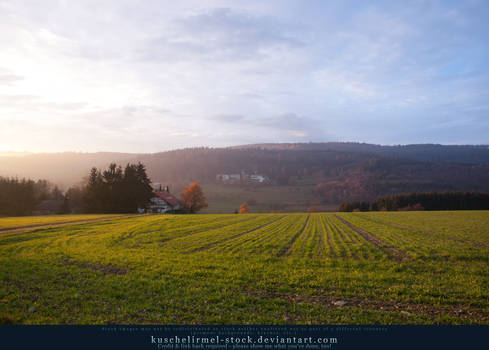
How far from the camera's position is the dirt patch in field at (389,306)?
7.44m

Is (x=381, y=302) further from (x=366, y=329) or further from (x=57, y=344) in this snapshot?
(x=57, y=344)

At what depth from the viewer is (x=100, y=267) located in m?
12.1

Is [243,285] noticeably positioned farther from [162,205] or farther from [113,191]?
[162,205]

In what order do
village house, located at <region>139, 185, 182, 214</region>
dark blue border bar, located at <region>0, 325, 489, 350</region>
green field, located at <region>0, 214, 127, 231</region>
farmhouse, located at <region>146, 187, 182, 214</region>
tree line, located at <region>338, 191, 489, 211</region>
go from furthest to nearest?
tree line, located at <region>338, 191, 489, 211</region> → farmhouse, located at <region>146, 187, 182, 214</region> → village house, located at <region>139, 185, 182, 214</region> → green field, located at <region>0, 214, 127, 231</region> → dark blue border bar, located at <region>0, 325, 489, 350</region>

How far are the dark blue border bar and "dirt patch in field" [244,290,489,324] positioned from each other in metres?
0.70

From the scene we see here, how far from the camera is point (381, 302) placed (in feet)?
27.1

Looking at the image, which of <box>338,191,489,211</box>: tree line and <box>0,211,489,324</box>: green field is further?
<box>338,191,489,211</box>: tree line

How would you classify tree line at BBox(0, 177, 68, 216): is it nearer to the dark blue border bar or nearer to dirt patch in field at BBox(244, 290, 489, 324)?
the dark blue border bar

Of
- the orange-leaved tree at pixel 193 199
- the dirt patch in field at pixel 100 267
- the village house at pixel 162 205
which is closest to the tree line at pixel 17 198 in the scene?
the village house at pixel 162 205

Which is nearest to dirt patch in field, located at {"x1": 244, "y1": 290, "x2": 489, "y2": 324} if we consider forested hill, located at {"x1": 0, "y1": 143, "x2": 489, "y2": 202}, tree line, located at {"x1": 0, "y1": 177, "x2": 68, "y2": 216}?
tree line, located at {"x1": 0, "y1": 177, "x2": 68, "y2": 216}

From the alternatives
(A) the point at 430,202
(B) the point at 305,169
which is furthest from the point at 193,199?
(B) the point at 305,169

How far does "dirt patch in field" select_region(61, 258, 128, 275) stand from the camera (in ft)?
37.2

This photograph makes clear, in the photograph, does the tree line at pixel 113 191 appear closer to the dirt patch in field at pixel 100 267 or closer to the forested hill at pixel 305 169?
the dirt patch in field at pixel 100 267

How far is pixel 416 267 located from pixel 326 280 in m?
5.39
